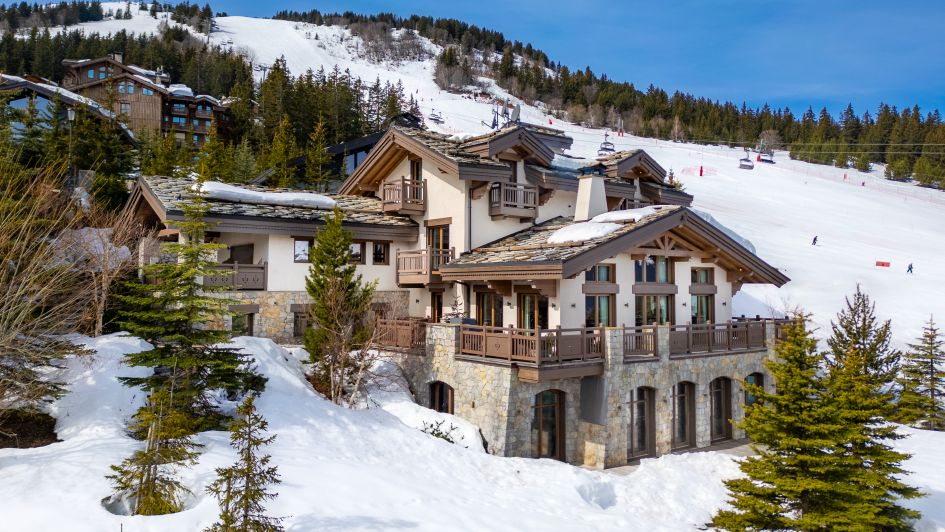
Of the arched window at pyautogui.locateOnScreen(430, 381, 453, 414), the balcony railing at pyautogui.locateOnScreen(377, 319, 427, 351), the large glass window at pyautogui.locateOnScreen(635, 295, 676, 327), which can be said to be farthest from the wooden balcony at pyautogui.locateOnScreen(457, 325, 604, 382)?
Result: the large glass window at pyautogui.locateOnScreen(635, 295, 676, 327)

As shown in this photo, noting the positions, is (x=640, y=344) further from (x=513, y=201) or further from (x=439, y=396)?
(x=513, y=201)

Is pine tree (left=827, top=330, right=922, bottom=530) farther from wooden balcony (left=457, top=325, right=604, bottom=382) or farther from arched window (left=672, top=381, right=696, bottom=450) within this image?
arched window (left=672, top=381, right=696, bottom=450)

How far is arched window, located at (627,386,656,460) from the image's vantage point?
18453 millimetres

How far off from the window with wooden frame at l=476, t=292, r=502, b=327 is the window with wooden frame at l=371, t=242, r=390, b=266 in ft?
17.2

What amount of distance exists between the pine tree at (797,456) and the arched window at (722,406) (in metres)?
10.1

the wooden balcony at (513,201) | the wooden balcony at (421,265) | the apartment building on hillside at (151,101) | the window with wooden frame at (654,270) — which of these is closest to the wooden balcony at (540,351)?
the window with wooden frame at (654,270)

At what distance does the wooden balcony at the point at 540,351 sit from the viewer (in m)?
15.7

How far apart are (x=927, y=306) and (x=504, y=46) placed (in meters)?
164

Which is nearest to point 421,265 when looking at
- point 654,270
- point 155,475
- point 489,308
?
point 489,308

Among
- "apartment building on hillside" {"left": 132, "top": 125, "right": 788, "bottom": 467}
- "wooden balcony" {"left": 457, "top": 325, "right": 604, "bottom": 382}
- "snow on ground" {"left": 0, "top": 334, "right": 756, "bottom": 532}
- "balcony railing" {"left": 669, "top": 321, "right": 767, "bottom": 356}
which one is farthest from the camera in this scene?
"balcony railing" {"left": 669, "top": 321, "right": 767, "bottom": 356}

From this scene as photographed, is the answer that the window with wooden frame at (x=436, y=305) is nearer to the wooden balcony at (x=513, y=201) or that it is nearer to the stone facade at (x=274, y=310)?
the stone facade at (x=274, y=310)

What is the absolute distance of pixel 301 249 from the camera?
2344cm

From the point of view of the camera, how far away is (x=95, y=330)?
17062mm

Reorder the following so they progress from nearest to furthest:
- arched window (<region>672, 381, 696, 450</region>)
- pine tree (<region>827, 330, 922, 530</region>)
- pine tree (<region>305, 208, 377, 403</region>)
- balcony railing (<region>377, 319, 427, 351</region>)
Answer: pine tree (<region>827, 330, 922, 530</region>) → pine tree (<region>305, 208, 377, 403</region>) → balcony railing (<region>377, 319, 427, 351</region>) → arched window (<region>672, 381, 696, 450</region>)
